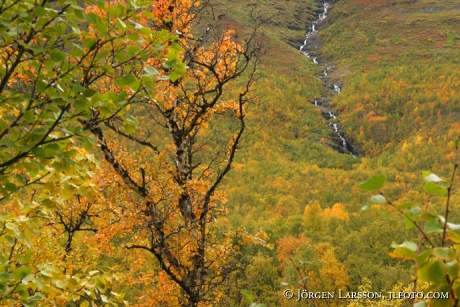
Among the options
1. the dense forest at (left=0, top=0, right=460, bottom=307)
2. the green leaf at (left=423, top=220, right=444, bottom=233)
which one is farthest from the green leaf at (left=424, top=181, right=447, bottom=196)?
the green leaf at (left=423, top=220, right=444, bottom=233)

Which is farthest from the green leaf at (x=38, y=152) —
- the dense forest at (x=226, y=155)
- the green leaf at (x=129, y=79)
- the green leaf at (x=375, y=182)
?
the green leaf at (x=375, y=182)

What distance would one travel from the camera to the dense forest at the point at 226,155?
2699mm

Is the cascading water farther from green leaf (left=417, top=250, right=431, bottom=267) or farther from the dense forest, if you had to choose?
green leaf (left=417, top=250, right=431, bottom=267)

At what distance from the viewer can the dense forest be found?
2699 mm

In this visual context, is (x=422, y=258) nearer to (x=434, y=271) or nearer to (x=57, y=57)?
(x=434, y=271)

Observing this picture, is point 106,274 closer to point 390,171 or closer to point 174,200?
point 174,200

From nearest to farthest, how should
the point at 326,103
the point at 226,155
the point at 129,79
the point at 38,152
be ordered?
the point at 38,152 → the point at 129,79 → the point at 226,155 → the point at 326,103

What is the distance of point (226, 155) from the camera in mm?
8555

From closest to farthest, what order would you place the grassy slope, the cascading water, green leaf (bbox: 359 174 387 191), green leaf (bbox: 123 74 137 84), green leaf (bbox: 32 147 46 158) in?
green leaf (bbox: 359 174 387 191), green leaf (bbox: 32 147 46 158), green leaf (bbox: 123 74 137 84), the grassy slope, the cascading water

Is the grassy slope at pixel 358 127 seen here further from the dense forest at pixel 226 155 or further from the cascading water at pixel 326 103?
the cascading water at pixel 326 103

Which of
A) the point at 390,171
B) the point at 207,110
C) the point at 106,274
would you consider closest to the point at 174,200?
the point at 207,110

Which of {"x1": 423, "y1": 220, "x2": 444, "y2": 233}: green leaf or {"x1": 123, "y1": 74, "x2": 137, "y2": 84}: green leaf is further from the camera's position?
{"x1": 123, "y1": 74, "x2": 137, "y2": 84}: green leaf

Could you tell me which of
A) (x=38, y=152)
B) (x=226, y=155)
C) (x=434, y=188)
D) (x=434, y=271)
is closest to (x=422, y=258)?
(x=434, y=271)

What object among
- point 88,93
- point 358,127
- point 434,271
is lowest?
point 434,271
